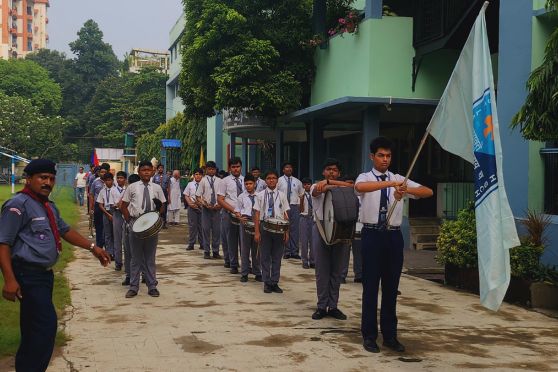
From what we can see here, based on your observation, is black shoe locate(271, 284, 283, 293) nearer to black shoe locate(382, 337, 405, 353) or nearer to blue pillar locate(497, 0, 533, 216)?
black shoe locate(382, 337, 405, 353)

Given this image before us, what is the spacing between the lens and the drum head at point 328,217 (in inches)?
288

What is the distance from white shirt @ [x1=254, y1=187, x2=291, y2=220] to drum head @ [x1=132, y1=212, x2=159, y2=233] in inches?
58.6

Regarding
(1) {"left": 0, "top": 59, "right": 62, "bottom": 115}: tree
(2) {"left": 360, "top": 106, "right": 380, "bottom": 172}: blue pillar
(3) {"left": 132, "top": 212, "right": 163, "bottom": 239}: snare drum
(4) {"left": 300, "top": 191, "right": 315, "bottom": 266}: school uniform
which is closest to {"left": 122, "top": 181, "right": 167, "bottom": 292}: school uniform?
(3) {"left": 132, "top": 212, "right": 163, "bottom": 239}: snare drum

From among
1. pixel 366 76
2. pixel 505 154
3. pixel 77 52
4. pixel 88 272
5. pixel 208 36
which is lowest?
pixel 88 272

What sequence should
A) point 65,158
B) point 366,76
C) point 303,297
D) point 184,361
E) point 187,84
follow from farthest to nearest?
1. point 65,158
2. point 187,84
3. point 366,76
4. point 303,297
5. point 184,361

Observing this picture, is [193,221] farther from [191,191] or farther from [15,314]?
[15,314]

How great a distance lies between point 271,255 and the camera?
31.1ft

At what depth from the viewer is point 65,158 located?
61.4 m

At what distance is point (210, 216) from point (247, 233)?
3106 millimetres

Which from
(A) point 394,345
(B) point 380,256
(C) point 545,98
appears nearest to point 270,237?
(B) point 380,256

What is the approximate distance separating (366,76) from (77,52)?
77.2 meters

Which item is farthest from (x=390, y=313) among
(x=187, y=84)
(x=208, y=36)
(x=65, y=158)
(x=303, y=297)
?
(x=65, y=158)

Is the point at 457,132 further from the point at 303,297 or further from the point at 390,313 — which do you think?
the point at 303,297

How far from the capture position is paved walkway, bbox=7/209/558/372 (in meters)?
5.75
